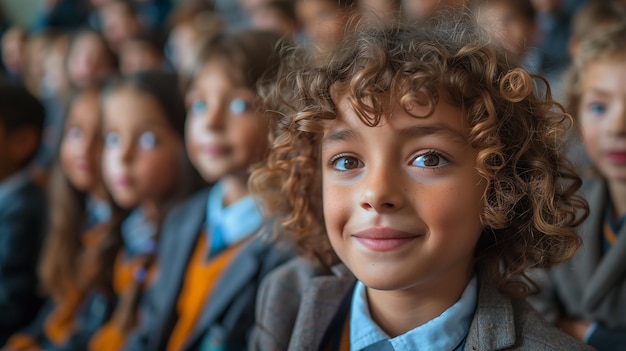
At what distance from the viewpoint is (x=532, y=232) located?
90cm

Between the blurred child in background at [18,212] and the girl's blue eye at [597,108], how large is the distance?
1.50 meters

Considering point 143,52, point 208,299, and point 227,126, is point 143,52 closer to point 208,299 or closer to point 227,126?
point 227,126

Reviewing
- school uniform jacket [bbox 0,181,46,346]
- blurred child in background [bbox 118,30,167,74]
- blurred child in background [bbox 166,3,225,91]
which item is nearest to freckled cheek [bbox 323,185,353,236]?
school uniform jacket [bbox 0,181,46,346]

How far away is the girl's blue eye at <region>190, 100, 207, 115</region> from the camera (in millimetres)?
1410

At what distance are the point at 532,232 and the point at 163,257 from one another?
35.4 inches

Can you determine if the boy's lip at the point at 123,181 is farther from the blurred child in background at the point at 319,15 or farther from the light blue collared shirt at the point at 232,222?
the blurred child in background at the point at 319,15

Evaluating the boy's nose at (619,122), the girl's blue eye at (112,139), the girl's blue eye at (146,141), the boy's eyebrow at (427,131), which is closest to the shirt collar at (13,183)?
the girl's blue eye at (112,139)

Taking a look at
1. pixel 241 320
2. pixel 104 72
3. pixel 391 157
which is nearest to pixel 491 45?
pixel 391 157

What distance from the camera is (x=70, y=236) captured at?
183 cm

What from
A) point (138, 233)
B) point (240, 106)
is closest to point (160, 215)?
point (138, 233)

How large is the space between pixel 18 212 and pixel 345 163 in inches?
52.2

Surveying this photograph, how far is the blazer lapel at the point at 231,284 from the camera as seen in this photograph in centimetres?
126

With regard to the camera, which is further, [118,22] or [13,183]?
[118,22]

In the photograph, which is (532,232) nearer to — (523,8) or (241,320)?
(241,320)
